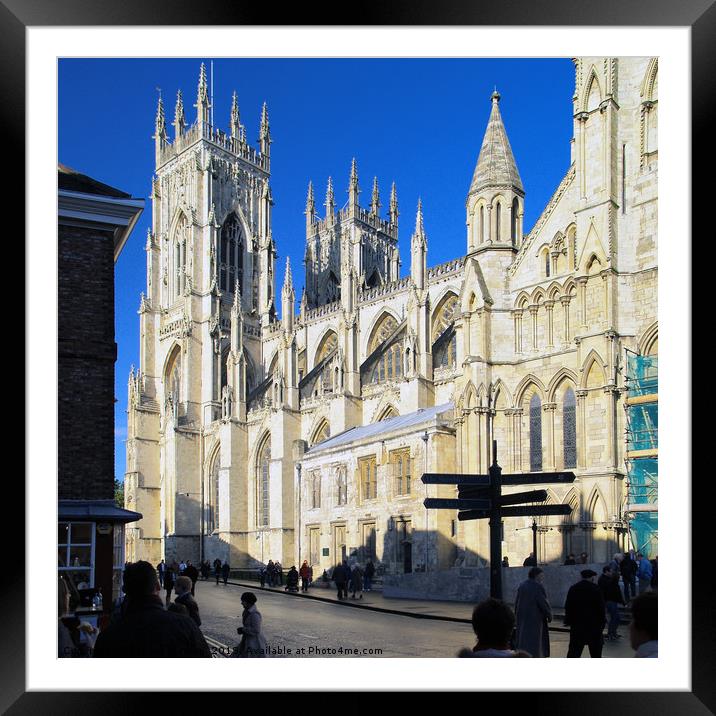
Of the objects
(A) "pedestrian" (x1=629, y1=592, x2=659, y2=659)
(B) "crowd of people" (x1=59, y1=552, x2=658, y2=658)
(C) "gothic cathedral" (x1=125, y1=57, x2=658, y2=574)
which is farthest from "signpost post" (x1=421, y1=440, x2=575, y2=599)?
(C) "gothic cathedral" (x1=125, y1=57, x2=658, y2=574)

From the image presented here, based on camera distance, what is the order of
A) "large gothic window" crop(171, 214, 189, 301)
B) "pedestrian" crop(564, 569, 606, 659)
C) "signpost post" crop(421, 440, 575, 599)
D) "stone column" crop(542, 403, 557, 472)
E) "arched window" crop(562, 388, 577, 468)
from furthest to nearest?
"large gothic window" crop(171, 214, 189, 301), "stone column" crop(542, 403, 557, 472), "arched window" crop(562, 388, 577, 468), "signpost post" crop(421, 440, 575, 599), "pedestrian" crop(564, 569, 606, 659)

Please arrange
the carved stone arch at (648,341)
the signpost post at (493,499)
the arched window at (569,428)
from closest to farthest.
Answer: the signpost post at (493,499), the carved stone arch at (648,341), the arched window at (569,428)

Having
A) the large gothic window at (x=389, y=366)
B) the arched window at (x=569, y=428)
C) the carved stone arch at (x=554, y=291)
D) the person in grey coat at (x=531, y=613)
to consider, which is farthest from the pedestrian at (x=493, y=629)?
the large gothic window at (x=389, y=366)

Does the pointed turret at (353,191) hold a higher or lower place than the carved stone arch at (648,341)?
higher

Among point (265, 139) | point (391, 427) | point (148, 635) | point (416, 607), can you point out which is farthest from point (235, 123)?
point (148, 635)

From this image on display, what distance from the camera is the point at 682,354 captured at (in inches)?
455

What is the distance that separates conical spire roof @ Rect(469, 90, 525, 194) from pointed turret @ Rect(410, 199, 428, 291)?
17.7 m

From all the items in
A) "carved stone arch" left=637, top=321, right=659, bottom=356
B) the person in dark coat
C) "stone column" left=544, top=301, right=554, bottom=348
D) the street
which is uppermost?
"stone column" left=544, top=301, right=554, bottom=348

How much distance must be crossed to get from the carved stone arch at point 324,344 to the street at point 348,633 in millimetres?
33516

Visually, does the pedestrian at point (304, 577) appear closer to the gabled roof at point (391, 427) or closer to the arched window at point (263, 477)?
the gabled roof at point (391, 427)

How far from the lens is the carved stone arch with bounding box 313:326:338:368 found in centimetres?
5509

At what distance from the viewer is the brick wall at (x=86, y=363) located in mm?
16438

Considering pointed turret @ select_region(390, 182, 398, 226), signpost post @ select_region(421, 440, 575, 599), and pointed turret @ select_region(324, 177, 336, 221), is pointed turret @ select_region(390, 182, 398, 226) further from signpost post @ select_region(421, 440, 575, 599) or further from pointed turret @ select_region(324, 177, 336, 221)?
signpost post @ select_region(421, 440, 575, 599)
